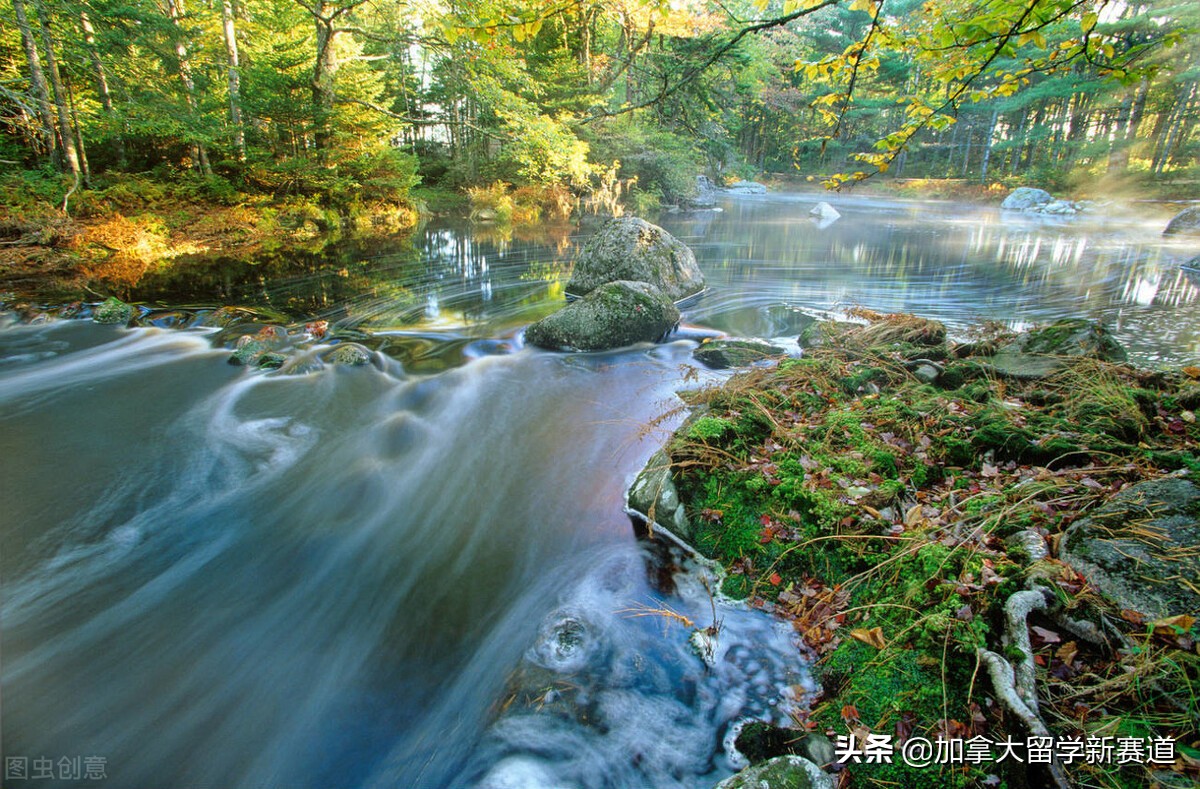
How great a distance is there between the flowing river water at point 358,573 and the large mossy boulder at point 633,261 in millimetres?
2381

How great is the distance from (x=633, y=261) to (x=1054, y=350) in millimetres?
6812

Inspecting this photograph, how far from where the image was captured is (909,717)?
6.99 ft

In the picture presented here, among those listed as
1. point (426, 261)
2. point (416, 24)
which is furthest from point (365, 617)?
point (416, 24)

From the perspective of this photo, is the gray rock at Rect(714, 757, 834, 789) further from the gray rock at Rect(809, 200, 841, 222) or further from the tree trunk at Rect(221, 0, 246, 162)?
the gray rock at Rect(809, 200, 841, 222)

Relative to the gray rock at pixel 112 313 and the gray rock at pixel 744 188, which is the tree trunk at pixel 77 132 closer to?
the gray rock at pixel 112 313

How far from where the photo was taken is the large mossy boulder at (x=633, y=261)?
33.9 feet

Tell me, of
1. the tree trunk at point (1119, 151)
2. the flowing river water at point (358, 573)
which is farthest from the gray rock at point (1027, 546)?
the tree trunk at point (1119, 151)

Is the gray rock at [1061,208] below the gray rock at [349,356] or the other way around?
the other way around

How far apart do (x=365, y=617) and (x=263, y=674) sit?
59 cm

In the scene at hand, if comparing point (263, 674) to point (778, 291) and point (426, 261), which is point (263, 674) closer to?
point (778, 291)

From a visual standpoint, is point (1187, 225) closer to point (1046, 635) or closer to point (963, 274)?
point (963, 274)

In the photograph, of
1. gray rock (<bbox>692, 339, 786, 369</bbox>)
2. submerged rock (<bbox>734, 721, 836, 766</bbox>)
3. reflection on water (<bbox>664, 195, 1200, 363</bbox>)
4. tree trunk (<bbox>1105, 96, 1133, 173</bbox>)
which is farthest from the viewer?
tree trunk (<bbox>1105, 96, 1133, 173</bbox>)

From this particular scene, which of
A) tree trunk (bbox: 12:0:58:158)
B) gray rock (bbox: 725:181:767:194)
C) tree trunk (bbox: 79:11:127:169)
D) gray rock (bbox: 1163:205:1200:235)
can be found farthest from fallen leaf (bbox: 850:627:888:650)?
gray rock (bbox: 725:181:767:194)

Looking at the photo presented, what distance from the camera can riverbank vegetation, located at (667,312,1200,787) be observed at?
1.89 metres
